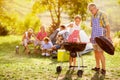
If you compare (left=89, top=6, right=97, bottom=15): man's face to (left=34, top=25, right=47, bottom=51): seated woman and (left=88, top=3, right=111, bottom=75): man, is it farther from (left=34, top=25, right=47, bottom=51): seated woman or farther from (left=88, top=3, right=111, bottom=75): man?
(left=34, top=25, right=47, bottom=51): seated woman

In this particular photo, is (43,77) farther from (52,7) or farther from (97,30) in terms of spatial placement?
(52,7)

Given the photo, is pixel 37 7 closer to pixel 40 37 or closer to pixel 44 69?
pixel 40 37

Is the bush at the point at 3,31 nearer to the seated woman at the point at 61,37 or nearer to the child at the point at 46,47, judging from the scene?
the child at the point at 46,47

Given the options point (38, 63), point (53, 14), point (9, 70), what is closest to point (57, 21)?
point (53, 14)

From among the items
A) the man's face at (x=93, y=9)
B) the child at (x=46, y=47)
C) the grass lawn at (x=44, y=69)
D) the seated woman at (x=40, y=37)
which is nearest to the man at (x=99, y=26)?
the man's face at (x=93, y=9)

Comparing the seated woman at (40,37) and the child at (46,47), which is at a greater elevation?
the seated woman at (40,37)

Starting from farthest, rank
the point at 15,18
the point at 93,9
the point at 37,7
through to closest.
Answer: the point at 15,18 < the point at 37,7 < the point at 93,9

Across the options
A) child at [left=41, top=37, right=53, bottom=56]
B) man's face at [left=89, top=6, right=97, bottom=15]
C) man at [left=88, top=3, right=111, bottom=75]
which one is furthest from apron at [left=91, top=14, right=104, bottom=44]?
child at [left=41, top=37, right=53, bottom=56]

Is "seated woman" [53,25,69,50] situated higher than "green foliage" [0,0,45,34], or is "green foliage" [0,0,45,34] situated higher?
"green foliage" [0,0,45,34]

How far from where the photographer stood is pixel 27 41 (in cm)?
1475

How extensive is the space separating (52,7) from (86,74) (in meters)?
12.7

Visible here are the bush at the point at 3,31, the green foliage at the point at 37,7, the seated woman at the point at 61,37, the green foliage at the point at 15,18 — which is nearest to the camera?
the seated woman at the point at 61,37

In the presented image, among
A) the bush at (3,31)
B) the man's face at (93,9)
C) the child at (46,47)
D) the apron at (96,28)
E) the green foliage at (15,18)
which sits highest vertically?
the green foliage at (15,18)

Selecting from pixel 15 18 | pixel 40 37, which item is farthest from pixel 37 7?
pixel 40 37
